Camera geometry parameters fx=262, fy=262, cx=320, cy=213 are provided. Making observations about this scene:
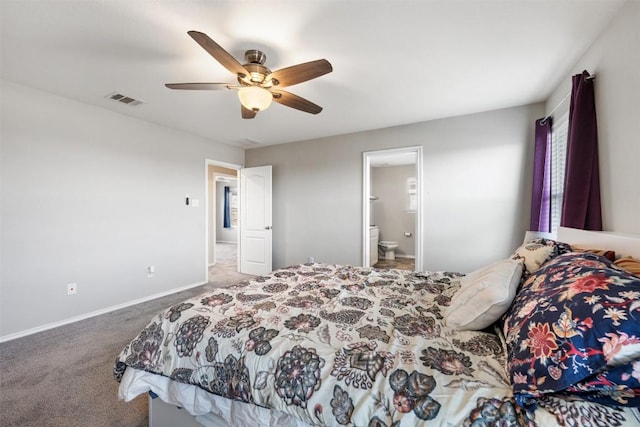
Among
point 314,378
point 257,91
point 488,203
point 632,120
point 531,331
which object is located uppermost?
point 257,91

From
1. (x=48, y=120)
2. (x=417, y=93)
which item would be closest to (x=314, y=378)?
(x=417, y=93)

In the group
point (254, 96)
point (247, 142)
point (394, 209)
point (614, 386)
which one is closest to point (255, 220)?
point (247, 142)

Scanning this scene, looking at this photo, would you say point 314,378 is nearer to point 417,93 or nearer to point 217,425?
point 217,425

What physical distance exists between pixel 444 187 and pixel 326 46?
95.4 inches

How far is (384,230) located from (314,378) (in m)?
6.20

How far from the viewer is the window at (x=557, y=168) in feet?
8.53

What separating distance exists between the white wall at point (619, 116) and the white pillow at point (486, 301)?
0.87 m

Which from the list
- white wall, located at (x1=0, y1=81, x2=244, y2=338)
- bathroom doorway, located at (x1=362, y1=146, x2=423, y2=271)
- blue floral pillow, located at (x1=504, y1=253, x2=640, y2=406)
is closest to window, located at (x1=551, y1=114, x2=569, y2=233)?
blue floral pillow, located at (x1=504, y1=253, x2=640, y2=406)

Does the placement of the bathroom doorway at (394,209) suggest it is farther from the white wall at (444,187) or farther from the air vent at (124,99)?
the air vent at (124,99)

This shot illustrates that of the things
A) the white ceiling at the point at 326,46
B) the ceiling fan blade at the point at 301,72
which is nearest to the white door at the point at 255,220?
the white ceiling at the point at 326,46

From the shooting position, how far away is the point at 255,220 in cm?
498

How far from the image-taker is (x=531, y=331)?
89 cm

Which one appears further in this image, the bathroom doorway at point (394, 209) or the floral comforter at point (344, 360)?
the bathroom doorway at point (394, 209)

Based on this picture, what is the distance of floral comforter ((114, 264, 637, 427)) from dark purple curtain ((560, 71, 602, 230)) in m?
1.19
